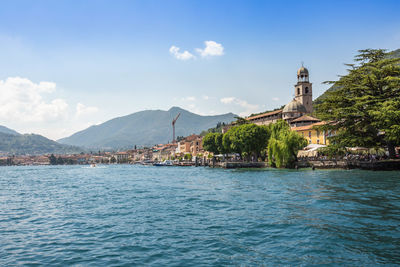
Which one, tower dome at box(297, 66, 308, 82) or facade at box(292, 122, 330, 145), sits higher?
tower dome at box(297, 66, 308, 82)

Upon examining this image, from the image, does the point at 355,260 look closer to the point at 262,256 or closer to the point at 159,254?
the point at 262,256

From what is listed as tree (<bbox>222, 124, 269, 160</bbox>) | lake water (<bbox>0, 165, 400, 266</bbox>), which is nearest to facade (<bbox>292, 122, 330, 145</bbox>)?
tree (<bbox>222, 124, 269, 160</bbox>)

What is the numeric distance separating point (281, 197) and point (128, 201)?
9.83 m

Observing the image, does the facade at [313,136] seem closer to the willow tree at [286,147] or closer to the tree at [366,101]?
the willow tree at [286,147]

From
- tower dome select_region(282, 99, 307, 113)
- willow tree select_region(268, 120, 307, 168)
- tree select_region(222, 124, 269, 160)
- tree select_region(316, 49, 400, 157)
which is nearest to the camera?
tree select_region(316, 49, 400, 157)

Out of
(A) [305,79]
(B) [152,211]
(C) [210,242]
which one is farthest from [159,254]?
(A) [305,79]

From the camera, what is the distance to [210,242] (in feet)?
36.6

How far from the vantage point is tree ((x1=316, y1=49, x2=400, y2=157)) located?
41.3m

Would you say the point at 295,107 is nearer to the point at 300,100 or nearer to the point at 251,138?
the point at 300,100

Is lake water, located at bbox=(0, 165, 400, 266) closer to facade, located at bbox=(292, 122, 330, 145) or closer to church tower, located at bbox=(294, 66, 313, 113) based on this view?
facade, located at bbox=(292, 122, 330, 145)

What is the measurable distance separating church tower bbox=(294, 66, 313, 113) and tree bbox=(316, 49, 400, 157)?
193ft

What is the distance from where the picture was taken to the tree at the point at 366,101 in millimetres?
41312

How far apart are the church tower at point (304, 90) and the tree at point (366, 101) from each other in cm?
5878

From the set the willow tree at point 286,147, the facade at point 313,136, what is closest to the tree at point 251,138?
the willow tree at point 286,147
